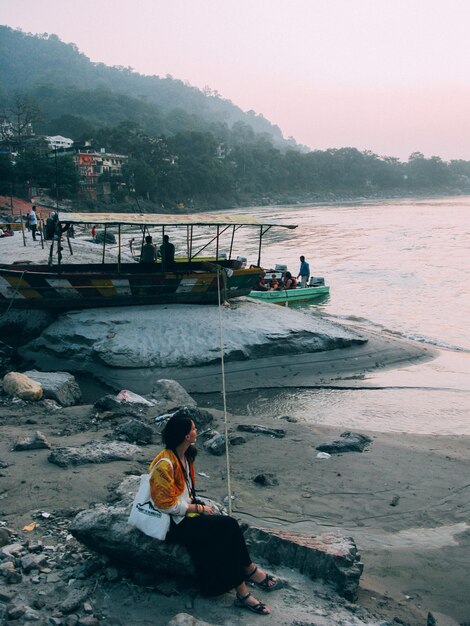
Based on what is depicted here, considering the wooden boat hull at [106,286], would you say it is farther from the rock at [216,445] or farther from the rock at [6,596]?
the rock at [6,596]

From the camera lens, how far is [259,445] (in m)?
8.25

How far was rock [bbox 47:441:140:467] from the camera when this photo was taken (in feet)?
21.8

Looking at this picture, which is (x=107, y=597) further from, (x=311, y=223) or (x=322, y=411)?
(x=311, y=223)

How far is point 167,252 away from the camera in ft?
51.4

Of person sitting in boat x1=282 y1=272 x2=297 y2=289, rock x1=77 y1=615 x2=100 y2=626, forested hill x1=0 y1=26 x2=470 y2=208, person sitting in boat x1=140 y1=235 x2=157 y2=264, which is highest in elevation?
forested hill x1=0 y1=26 x2=470 y2=208

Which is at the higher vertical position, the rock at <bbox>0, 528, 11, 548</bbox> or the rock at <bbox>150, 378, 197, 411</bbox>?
the rock at <bbox>0, 528, 11, 548</bbox>

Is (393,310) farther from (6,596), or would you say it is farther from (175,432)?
(6,596)

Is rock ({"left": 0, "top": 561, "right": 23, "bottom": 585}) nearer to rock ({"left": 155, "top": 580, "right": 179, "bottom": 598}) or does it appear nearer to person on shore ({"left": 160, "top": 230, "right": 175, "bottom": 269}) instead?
rock ({"left": 155, "top": 580, "right": 179, "bottom": 598})

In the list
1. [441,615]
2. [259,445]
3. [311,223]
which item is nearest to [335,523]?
[441,615]

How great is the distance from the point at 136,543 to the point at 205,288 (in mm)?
11338

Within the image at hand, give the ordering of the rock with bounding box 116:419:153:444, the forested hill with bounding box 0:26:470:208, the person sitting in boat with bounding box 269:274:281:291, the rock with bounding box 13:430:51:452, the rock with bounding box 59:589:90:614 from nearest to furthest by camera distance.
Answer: the rock with bounding box 59:589:90:614 → the rock with bounding box 13:430:51:452 → the rock with bounding box 116:419:153:444 → the person sitting in boat with bounding box 269:274:281:291 → the forested hill with bounding box 0:26:470:208

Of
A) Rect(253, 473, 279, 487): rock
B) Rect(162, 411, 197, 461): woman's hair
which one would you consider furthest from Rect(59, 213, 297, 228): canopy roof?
Rect(162, 411, 197, 461): woman's hair

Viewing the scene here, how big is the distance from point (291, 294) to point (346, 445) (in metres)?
14.2

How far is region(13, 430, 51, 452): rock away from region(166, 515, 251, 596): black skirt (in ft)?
11.0
